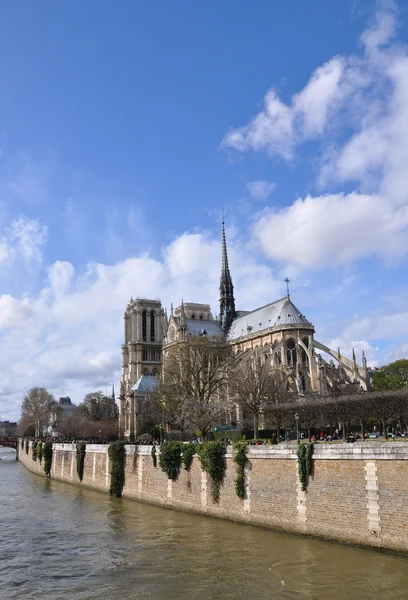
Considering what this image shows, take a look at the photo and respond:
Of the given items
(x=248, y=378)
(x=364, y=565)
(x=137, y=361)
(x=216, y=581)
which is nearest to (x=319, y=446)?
(x=364, y=565)

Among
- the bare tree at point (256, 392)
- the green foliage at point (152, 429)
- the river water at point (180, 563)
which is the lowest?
the river water at point (180, 563)

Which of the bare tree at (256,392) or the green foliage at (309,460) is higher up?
the bare tree at (256,392)

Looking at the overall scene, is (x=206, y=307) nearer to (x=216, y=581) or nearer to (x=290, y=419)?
(x=290, y=419)

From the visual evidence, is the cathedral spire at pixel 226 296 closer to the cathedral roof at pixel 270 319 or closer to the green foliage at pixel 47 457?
the cathedral roof at pixel 270 319

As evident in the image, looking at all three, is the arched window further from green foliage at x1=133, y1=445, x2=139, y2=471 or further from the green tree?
green foliage at x1=133, y1=445, x2=139, y2=471

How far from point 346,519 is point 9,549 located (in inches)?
501

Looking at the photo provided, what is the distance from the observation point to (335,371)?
59.5 meters

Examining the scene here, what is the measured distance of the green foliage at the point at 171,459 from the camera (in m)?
30.8

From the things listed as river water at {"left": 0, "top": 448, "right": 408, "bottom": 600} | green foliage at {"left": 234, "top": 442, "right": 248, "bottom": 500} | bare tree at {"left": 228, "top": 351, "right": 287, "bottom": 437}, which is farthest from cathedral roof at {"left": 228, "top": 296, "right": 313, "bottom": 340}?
river water at {"left": 0, "top": 448, "right": 408, "bottom": 600}

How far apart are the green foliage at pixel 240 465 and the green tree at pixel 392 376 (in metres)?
42.4

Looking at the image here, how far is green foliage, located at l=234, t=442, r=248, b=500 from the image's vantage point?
25266 millimetres

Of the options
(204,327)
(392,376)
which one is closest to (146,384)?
(204,327)

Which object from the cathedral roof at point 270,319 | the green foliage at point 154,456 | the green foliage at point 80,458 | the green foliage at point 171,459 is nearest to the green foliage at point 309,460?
the green foliage at point 171,459

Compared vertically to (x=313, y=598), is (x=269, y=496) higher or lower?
higher
